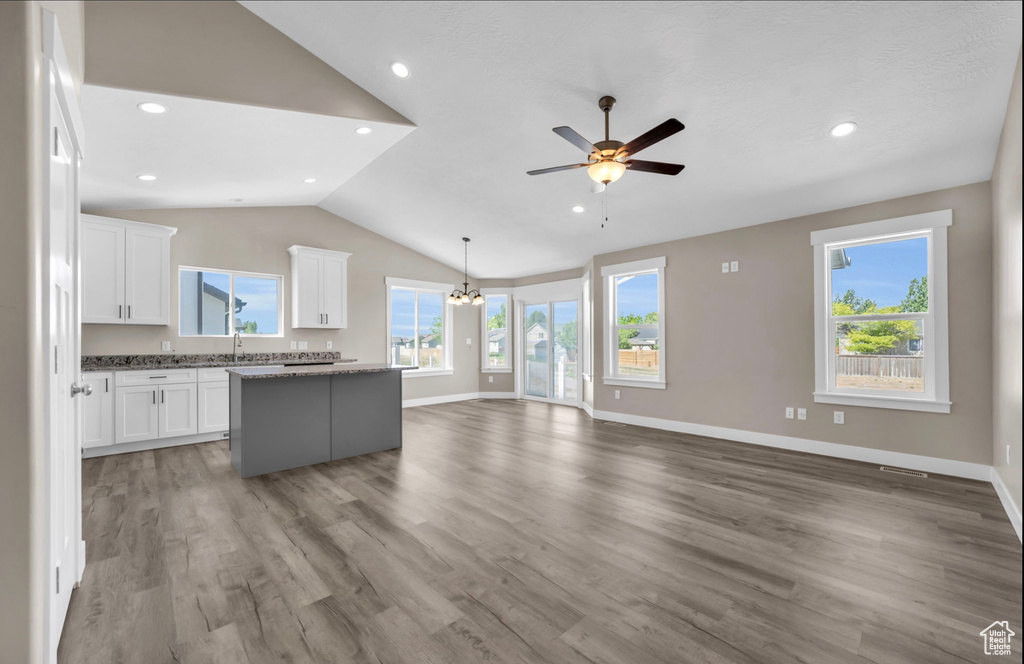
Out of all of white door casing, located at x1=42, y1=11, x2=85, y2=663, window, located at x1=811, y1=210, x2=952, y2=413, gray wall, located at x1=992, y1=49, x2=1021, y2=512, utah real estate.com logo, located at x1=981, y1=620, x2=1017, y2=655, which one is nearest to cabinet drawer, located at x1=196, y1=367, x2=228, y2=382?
white door casing, located at x1=42, y1=11, x2=85, y2=663

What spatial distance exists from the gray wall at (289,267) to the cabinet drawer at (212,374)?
624 mm

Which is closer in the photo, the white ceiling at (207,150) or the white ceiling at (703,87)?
the white ceiling at (703,87)

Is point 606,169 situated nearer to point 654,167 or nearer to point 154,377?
point 654,167

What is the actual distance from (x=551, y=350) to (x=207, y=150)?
19.5ft

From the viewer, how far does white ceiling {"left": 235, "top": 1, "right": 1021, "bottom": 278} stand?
8.12ft

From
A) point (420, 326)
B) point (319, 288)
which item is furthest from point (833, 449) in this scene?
point (319, 288)

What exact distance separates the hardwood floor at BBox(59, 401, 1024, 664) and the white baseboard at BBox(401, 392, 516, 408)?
3.67m

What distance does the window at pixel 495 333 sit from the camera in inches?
345

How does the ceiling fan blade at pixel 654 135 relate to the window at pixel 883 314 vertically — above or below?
above

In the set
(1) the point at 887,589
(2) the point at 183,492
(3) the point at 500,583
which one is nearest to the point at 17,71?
(3) the point at 500,583

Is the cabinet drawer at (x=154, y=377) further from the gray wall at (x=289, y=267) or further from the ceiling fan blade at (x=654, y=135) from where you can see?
the ceiling fan blade at (x=654, y=135)

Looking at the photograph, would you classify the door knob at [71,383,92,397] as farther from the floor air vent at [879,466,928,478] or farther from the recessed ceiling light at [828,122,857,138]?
the floor air vent at [879,466,928,478]

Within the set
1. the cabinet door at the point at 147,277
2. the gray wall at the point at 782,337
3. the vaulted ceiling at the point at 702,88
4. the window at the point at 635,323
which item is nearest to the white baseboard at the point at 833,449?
the gray wall at the point at 782,337

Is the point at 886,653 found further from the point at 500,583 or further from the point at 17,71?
the point at 17,71
